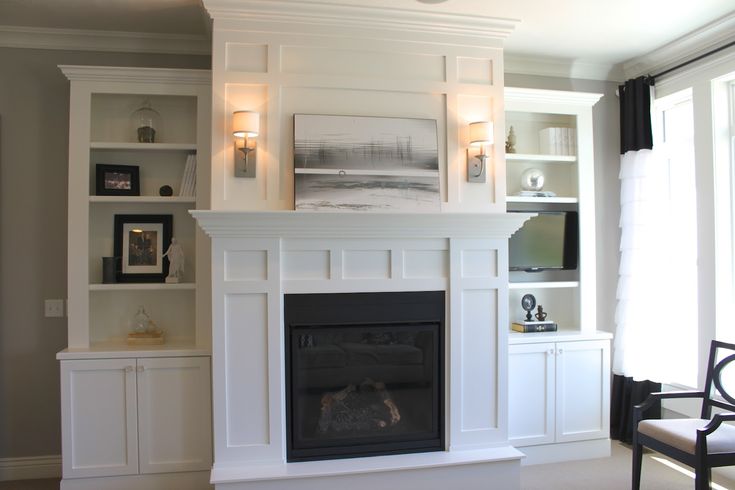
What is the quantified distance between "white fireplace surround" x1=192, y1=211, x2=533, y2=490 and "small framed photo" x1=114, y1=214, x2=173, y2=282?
764 mm

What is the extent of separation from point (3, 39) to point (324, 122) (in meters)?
2.15

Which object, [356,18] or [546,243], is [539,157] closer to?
[546,243]

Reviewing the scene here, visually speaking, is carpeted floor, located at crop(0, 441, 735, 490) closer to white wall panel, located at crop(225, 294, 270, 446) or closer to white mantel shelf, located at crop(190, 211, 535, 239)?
white wall panel, located at crop(225, 294, 270, 446)

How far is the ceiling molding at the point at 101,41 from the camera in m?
3.43

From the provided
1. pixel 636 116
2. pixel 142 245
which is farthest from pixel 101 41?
pixel 636 116

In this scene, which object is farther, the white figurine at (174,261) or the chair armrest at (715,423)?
the white figurine at (174,261)

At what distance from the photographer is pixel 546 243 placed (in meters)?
3.87

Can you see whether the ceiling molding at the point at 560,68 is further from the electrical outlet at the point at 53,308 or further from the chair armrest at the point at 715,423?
the electrical outlet at the point at 53,308

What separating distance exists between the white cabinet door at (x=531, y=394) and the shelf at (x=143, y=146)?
2.42 meters

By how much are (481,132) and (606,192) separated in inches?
63.2

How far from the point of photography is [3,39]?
343cm

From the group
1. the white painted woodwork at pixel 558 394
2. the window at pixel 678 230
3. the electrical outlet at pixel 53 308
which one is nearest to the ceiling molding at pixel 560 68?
the window at pixel 678 230

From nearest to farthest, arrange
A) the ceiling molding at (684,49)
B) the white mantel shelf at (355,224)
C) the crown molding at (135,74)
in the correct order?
the white mantel shelf at (355,224)
the crown molding at (135,74)
the ceiling molding at (684,49)

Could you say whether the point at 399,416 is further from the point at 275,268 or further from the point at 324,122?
the point at 324,122
